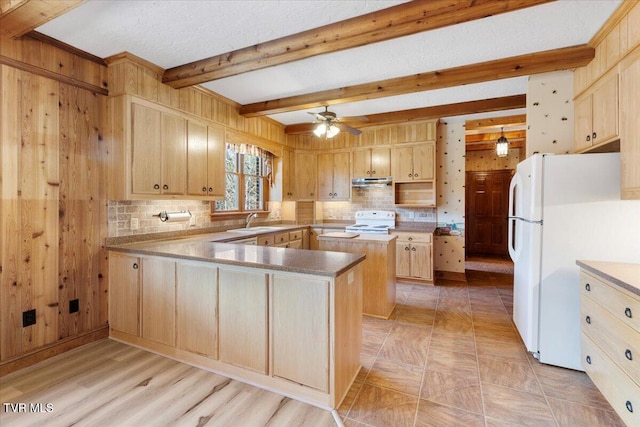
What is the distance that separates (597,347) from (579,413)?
0.44 meters

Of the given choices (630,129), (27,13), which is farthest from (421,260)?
(27,13)

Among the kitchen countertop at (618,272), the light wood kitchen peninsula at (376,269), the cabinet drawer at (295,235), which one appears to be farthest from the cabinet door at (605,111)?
the cabinet drawer at (295,235)

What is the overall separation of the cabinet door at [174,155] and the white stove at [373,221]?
285cm

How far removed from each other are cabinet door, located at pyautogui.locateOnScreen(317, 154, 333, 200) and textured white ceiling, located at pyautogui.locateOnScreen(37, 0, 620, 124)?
2353 mm

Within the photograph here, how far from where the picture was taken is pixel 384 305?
133 inches

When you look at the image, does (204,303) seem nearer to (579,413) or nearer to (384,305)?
(384,305)

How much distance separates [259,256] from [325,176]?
11.9 ft

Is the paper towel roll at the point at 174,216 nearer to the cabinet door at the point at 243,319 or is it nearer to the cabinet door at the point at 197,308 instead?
the cabinet door at the point at 197,308

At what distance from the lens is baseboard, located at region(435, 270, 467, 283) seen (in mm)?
5096

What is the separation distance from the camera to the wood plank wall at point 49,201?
90.7 inches

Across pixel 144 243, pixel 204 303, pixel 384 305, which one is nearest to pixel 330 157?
pixel 384 305

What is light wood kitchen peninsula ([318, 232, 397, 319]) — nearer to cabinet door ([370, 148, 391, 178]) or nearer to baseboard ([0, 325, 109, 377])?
cabinet door ([370, 148, 391, 178])

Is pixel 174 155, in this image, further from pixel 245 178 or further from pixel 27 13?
pixel 245 178

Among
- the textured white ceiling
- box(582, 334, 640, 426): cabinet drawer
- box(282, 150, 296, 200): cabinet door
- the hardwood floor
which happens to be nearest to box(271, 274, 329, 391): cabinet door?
the hardwood floor
